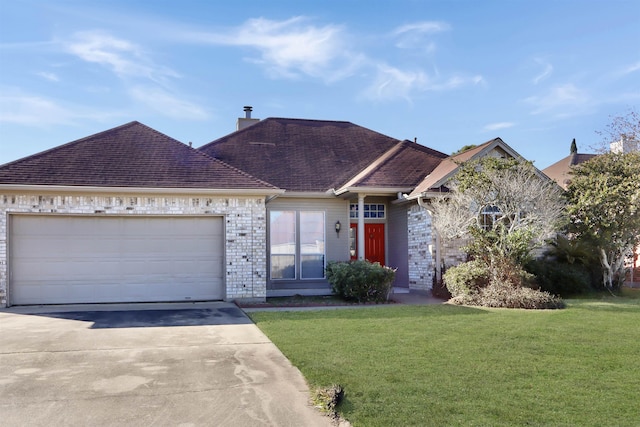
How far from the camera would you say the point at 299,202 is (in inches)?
653

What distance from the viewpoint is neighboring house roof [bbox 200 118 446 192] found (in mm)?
16844

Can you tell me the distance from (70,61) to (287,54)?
Answer: 5.56 m

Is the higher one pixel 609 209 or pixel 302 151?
pixel 302 151

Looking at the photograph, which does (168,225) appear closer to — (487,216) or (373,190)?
(373,190)

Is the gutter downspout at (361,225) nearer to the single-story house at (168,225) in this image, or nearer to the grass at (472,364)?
the single-story house at (168,225)

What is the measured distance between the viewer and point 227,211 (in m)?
13.9

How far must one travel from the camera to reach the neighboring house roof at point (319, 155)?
16.8 m

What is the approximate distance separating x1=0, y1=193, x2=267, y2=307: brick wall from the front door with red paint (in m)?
4.10

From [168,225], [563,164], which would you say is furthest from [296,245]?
[563,164]

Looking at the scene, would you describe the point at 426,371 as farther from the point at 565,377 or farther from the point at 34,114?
the point at 34,114

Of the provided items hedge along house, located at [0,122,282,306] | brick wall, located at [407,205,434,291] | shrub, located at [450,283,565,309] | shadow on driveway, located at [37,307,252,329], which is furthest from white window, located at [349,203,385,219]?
shadow on driveway, located at [37,307,252,329]

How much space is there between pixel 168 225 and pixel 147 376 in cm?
782

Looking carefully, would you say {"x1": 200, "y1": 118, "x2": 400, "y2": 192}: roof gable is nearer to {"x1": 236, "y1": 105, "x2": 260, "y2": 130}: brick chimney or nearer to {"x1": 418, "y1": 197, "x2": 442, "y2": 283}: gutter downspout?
{"x1": 236, "y1": 105, "x2": 260, "y2": 130}: brick chimney

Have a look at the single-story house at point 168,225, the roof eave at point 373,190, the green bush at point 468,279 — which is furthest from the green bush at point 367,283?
the roof eave at point 373,190
